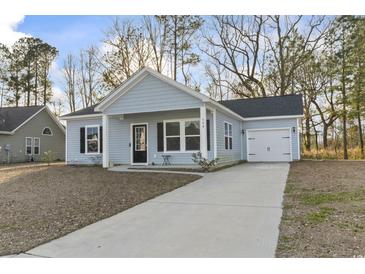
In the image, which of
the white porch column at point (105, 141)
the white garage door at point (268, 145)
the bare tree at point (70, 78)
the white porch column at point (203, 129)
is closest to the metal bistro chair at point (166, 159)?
the white porch column at point (203, 129)

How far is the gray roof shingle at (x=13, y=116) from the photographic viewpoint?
22.0m

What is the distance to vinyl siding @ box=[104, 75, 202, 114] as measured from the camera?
488 inches

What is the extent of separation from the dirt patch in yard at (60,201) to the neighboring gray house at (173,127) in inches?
124

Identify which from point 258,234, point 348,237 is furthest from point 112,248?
point 348,237

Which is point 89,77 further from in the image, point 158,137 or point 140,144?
point 158,137

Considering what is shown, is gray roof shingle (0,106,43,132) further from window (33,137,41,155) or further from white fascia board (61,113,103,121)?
white fascia board (61,113,103,121)

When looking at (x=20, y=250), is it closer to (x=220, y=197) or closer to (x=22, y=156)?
(x=220, y=197)

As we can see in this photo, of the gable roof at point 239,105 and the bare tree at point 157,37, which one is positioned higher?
the bare tree at point 157,37

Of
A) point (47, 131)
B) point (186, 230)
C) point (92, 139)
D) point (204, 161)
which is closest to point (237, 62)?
point (92, 139)

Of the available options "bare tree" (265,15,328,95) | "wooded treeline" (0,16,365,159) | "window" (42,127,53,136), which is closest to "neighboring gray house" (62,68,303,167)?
"wooded treeline" (0,16,365,159)

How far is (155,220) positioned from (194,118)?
8.47 metres

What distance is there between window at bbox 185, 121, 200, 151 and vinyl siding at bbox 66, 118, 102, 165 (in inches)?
208

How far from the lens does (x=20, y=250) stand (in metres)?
3.96

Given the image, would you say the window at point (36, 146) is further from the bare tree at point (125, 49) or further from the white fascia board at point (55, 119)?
the bare tree at point (125, 49)
